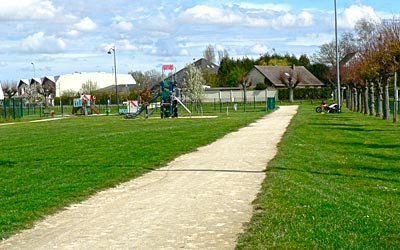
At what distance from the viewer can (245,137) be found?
26.3 metres

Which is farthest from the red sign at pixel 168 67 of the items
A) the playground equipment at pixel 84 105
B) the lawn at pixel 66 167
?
the lawn at pixel 66 167

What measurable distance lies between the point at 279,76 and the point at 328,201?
95.3 metres

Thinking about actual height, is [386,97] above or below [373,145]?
above

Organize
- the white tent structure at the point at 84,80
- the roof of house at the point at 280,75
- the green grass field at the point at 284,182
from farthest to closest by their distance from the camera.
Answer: the white tent structure at the point at 84,80, the roof of house at the point at 280,75, the green grass field at the point at 284,182

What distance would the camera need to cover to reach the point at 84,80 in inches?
5640

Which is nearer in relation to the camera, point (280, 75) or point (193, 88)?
point (193, 88)

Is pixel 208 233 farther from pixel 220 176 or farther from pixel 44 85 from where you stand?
pixel 44 85

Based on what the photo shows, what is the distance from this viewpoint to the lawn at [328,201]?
7945 millimetres

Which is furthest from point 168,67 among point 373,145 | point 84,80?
point 84,80

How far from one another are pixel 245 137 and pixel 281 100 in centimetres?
7096

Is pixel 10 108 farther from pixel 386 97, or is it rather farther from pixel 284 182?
pixel 284 182

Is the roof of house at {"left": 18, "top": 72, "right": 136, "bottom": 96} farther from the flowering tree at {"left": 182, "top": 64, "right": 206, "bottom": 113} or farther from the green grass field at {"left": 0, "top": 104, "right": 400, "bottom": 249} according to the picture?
the green grass field at {"left": 0, "top": 104, "right": 400, "bottom": 249}

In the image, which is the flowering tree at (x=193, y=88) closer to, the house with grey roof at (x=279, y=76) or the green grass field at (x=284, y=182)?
the house with grey roof at (x=279, y=76)

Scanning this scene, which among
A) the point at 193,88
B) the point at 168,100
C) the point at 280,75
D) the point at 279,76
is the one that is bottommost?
the point at 168,100
